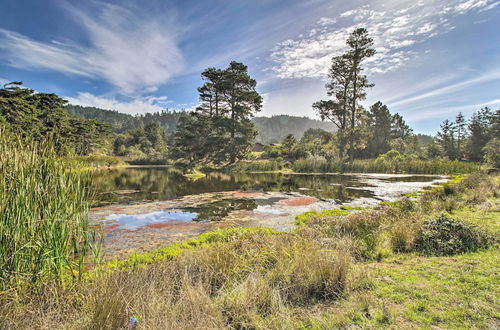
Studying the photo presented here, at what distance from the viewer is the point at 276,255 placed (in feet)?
13.0

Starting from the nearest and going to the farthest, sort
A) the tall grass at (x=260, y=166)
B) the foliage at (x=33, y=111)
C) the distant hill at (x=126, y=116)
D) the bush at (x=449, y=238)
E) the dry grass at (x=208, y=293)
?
the dry grass at (x=208, y=293), the bush at (x=449, y=238), the foliage at (x=33, y=111), the tall grass at (x=260, y=166), the distant hill at (x=126, y=116)

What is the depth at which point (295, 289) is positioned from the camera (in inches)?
125

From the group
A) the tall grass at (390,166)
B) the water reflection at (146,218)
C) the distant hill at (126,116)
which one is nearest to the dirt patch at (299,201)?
the water reflection at (146,218)

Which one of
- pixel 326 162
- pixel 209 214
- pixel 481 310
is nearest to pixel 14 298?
pixel 481 310

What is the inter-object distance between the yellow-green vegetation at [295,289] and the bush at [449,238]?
18 millimetres

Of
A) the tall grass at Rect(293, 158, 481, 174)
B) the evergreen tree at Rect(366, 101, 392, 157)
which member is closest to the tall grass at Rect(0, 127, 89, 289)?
the tall grass at Rect(293, 158, 481, 174)

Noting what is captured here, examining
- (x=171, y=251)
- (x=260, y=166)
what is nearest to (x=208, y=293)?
(x=171, y=251)

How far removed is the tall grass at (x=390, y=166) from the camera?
23266 millimetres

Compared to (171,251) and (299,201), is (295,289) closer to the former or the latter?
(171,251)

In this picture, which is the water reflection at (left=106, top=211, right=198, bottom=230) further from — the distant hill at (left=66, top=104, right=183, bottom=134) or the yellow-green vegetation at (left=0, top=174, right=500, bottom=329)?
the distant hill at (left=66, top=104, right=183, bottom=134)

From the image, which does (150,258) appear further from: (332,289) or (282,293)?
(332,289)

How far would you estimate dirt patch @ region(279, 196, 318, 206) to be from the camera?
10612 millimetres

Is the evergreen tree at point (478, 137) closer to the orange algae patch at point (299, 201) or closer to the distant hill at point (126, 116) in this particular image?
the orange algae patch at point (299, 201)

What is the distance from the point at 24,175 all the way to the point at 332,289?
13.6ft
